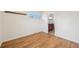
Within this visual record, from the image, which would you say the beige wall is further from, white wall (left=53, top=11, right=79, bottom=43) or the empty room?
white wall (left=53, top=11, right=79, bottom=43)

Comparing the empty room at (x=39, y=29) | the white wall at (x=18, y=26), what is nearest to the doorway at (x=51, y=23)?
the empty room at (x=39, y=29)

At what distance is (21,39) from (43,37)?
0.26m

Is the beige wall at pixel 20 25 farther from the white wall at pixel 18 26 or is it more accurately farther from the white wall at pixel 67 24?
the white wall at pixel 67 24

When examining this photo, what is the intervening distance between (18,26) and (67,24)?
576mm

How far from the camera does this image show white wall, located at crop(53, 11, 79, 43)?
1339 millimetres

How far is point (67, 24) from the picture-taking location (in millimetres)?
1377

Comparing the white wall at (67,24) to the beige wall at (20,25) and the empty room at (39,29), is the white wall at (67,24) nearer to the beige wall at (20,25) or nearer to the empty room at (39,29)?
the empty room at (39,29)

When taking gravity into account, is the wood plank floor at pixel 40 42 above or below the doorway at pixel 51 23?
below

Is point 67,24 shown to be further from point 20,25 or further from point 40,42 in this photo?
point 20,25

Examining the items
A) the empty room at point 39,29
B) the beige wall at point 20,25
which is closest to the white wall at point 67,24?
the empty room at point 39,29

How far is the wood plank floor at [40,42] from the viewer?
136 cm
